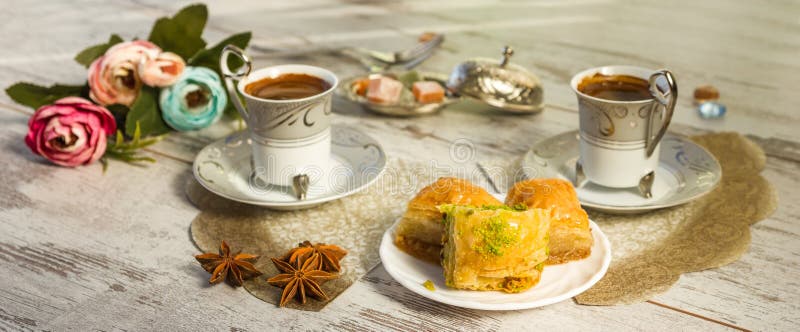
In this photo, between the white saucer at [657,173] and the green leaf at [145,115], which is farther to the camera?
the green leaf at [145,115]

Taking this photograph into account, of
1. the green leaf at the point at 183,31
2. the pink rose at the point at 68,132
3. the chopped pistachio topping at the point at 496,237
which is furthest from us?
Result: the green leaf at the point at 183,31

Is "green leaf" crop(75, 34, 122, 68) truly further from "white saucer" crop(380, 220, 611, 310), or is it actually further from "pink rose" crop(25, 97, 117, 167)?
"white saucer" crop(380, 220, 611, 310)

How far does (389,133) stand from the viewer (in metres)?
1.91

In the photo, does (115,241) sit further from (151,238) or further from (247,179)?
(247,179)

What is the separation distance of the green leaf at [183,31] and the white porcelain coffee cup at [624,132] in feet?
3.09

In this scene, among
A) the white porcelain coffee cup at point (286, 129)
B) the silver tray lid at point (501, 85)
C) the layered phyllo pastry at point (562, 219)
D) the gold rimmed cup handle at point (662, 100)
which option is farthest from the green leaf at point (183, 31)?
the gold rimmed cup handle at point (662, 100)

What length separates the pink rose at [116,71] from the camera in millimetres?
1777

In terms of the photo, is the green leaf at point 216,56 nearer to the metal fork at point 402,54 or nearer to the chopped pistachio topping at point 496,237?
the metal fork at point 402,54

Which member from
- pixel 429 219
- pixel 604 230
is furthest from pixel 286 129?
pixel 604 230

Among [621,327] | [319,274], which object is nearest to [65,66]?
[319,274]

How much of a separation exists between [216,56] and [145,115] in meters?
0.23

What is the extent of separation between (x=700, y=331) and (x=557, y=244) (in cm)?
26

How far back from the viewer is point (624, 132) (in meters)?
1.48

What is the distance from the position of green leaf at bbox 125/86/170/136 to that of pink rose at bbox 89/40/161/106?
0.04 m
